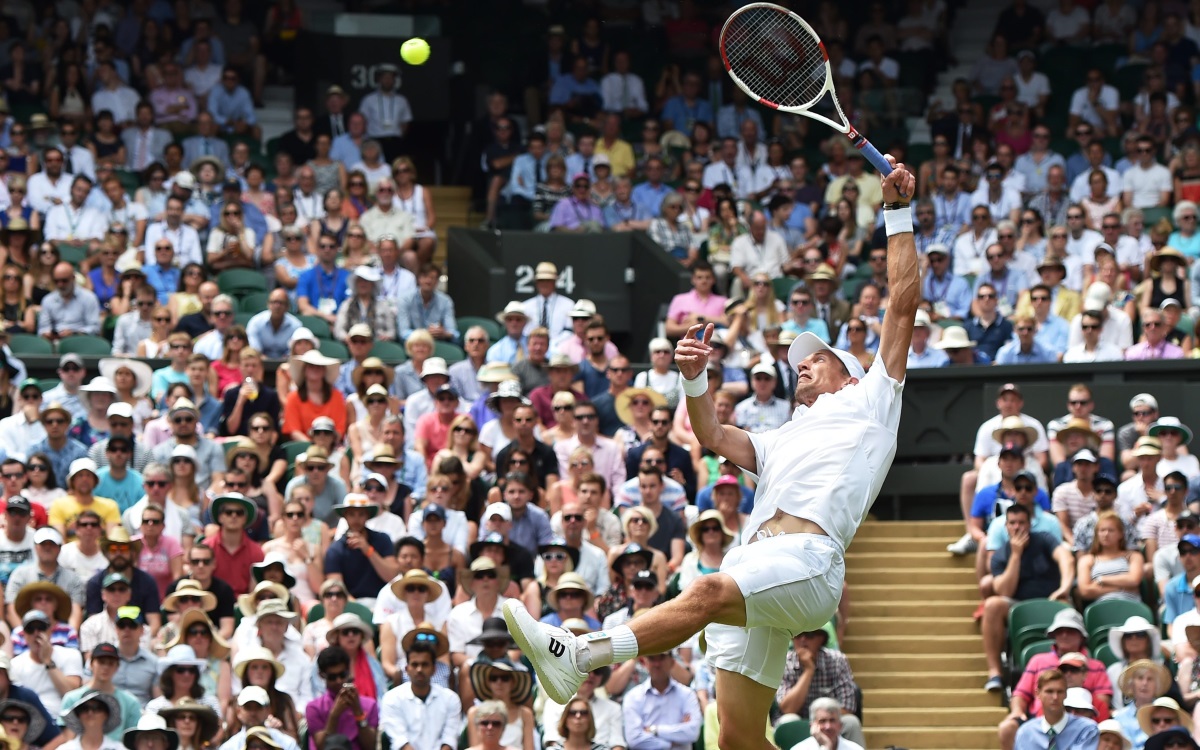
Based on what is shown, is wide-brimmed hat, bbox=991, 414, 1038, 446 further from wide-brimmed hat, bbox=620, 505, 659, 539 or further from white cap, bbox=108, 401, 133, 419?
white cap, bbox=108, 401, 133, 419

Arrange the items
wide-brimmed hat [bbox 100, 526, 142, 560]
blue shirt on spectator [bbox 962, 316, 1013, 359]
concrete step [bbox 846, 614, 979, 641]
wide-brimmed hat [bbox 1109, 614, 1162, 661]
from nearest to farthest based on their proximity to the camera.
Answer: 1. wide-brimmed hat [bbox 1109, 614, 1162, 661]
2. wide-brimmed hat [bbox 100, 526, 142, 560]
3. concrete step [bbox 846, 614, 979, 641]
4. blue shirt on spectator [bbox 962, 316, 1013, 359]

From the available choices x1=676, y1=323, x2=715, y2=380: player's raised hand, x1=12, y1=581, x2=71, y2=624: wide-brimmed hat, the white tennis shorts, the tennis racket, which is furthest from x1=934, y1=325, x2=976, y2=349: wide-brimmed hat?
x1=676, y1=323, x2=715, y2=380: player's raised hand

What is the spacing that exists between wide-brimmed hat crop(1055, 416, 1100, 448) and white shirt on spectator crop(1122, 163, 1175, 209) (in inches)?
212

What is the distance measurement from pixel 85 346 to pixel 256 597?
4657mm

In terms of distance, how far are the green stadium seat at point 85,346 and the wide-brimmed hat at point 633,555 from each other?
5.57m

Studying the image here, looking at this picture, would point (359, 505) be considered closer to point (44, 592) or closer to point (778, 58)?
point (44, 592)

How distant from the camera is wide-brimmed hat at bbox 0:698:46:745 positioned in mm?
13336

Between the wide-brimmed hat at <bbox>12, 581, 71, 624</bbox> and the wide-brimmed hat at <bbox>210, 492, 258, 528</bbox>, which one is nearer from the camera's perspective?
the wide-brimmed hat at <bbox>12, 581, 71, 624</bbox>

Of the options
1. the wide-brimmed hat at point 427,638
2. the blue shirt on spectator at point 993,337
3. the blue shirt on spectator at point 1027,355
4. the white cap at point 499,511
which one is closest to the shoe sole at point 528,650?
the wide-brimmed hat at point 427,638

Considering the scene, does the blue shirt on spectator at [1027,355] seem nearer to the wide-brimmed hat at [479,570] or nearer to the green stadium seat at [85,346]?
the wide-brimmed hat at [479,570]

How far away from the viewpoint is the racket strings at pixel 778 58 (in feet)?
31.7

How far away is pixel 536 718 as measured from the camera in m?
14.2

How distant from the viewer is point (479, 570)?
48.2ft

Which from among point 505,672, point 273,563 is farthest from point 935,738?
point 273,563
